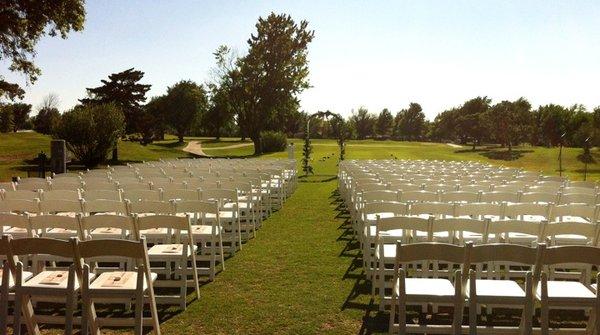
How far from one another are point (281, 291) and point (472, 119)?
95.6m

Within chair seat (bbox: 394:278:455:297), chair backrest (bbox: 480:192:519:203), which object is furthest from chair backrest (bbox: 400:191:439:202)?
chair seat (bbox: 394:278:455:297)

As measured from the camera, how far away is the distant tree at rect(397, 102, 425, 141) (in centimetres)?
12406

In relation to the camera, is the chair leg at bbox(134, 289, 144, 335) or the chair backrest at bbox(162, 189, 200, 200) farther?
the chair backrest at bbox(162, 189, 200, 200)

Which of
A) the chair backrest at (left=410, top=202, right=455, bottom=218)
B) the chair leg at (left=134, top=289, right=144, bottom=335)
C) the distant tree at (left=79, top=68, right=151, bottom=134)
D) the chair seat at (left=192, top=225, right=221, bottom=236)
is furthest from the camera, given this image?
the distant tree at (left=79, top=68, right=151, bottom=134)

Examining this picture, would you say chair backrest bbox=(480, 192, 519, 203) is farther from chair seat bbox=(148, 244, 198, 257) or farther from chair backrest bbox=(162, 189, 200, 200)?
chair seat bbox=(148, 244, 198, 257)

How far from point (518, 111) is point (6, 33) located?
59.2m

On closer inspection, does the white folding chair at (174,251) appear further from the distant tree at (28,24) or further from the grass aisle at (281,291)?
the distant tree at (28,24)

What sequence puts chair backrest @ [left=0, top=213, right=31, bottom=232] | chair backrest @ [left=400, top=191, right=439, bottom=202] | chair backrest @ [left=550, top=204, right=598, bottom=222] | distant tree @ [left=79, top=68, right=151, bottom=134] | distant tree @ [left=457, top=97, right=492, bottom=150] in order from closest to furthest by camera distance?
1. chair backrest @ [left=0, top=213, right=31, bottom=232]
2. chair backrest @ [left=550, top=204, right=598, bottom=222]
3. chair backrest @ [left=400, top=191, right=439, bottom=202]
4. distant tree @ [left=79, top=68, right=151, bottom=134]
5. distant tree @ [left=457, top=97, right=492, bottom=150]

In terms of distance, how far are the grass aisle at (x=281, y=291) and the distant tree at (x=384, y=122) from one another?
383ft

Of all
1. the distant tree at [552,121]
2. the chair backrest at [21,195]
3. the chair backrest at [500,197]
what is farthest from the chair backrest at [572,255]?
the distant tree at [552,121]

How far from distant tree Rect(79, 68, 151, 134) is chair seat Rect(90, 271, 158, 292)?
4265cm

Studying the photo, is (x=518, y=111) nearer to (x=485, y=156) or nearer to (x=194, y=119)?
(x=485, y=156)

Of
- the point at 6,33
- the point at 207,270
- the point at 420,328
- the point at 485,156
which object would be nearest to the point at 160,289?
the point at 207,270

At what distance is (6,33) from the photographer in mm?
25734
